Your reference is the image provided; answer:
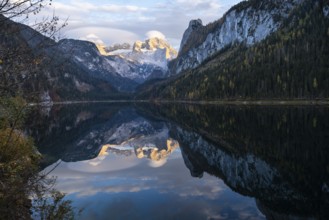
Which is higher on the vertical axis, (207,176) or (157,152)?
(207,176)

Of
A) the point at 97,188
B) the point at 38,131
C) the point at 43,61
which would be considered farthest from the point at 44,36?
the point at 38,131

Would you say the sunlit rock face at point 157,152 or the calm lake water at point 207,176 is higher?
the calm lake water at point 207,176

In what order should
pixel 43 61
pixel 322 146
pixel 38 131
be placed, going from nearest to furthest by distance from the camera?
pixel 43 61
pixel 322 146
pixel 38 131

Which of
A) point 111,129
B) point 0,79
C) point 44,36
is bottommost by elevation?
point 111,129

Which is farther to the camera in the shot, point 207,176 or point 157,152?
point 157,152

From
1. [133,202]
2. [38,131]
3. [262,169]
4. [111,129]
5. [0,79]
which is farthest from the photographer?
[111,129]

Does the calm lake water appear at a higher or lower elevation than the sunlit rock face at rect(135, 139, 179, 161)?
higher

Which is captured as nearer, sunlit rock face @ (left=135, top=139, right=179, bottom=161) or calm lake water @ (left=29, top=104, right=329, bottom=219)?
A: calm lake water @ (left=29, top=104, right=329, bottom=219)

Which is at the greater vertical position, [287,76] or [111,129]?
[287,76]

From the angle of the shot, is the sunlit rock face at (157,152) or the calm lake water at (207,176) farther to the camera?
the sunlit rock face at (157,152)

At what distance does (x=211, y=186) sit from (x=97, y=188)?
1017 centimetres

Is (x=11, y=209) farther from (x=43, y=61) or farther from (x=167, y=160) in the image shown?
(x=167, y=160)

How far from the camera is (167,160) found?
51500 millimetres

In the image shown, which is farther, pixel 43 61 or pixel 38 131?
pixel 38 131
